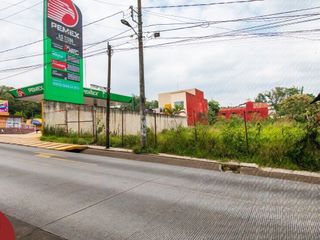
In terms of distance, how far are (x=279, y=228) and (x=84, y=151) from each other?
1390cm

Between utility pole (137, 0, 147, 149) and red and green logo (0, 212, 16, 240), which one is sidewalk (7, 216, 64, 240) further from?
utility pole (137, 0, 147, 149)

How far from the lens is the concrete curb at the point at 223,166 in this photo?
9938 millimetres

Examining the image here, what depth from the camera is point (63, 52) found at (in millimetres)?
27812

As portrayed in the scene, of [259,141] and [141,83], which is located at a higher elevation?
[141,83]

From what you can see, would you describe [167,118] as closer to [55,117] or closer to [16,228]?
[55,117]

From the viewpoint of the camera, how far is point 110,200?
20.9 ft

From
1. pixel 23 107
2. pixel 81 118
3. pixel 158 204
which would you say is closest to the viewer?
pixel 158 204

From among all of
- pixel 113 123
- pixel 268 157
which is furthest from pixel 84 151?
pixel 268 157

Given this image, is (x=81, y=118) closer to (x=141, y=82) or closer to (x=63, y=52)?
(x=63, y=52)

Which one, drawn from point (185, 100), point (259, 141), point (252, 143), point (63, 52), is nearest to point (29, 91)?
point (63, 52)

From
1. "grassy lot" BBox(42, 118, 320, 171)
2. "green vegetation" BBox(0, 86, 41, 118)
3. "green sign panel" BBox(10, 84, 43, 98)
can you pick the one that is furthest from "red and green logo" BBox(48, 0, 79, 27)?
"green vegetation" BBox(0, 86, 41, 118)

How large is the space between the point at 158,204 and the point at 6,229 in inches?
119

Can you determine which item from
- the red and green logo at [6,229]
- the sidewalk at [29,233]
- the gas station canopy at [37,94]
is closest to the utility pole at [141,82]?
the red and green logo at [6,229]

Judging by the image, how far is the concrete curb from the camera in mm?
9938
